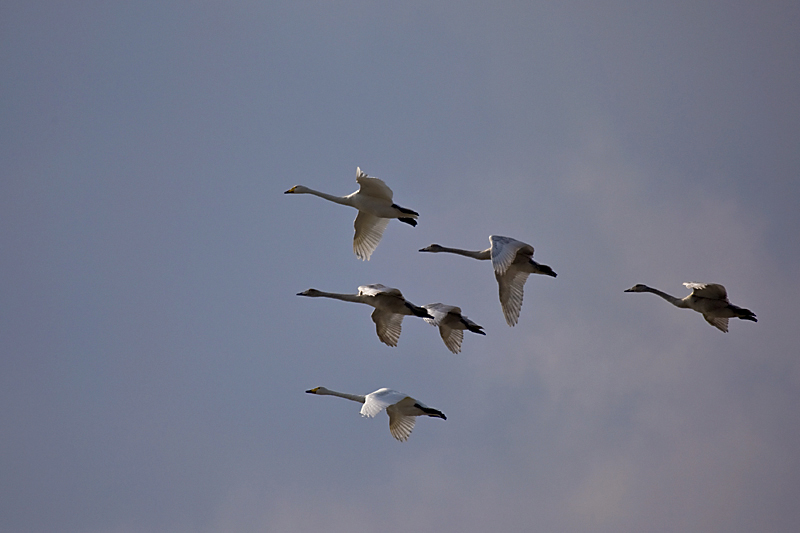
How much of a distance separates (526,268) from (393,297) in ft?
12.3

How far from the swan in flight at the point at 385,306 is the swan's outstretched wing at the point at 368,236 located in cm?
162

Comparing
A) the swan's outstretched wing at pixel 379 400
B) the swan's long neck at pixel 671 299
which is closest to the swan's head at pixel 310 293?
the swan's outstretched wing at pixel 379 400

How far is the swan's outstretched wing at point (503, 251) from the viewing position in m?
28.5

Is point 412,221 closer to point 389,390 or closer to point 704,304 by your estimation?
point 389,390

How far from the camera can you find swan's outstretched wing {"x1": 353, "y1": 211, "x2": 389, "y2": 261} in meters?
33.8

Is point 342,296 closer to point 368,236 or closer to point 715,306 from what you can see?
point 368,236

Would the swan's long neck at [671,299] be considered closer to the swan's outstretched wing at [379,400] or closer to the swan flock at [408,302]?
the swan flock at [408,302]

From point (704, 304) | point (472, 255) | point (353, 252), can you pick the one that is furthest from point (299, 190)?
point (704, 304)

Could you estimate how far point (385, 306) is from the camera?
104ft

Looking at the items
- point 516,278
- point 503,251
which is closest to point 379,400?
point 503,251

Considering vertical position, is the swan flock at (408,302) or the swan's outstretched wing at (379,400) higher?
the swan flock at (408,302)

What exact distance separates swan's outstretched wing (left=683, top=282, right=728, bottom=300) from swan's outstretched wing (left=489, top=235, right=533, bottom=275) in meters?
5.16

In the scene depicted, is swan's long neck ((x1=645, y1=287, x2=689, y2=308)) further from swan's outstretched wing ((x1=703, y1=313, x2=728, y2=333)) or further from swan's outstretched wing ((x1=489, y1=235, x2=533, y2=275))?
swan's outstretched wing ((x1=489, y1=235, x2=533, y2=275))

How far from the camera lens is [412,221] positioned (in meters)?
33.0
